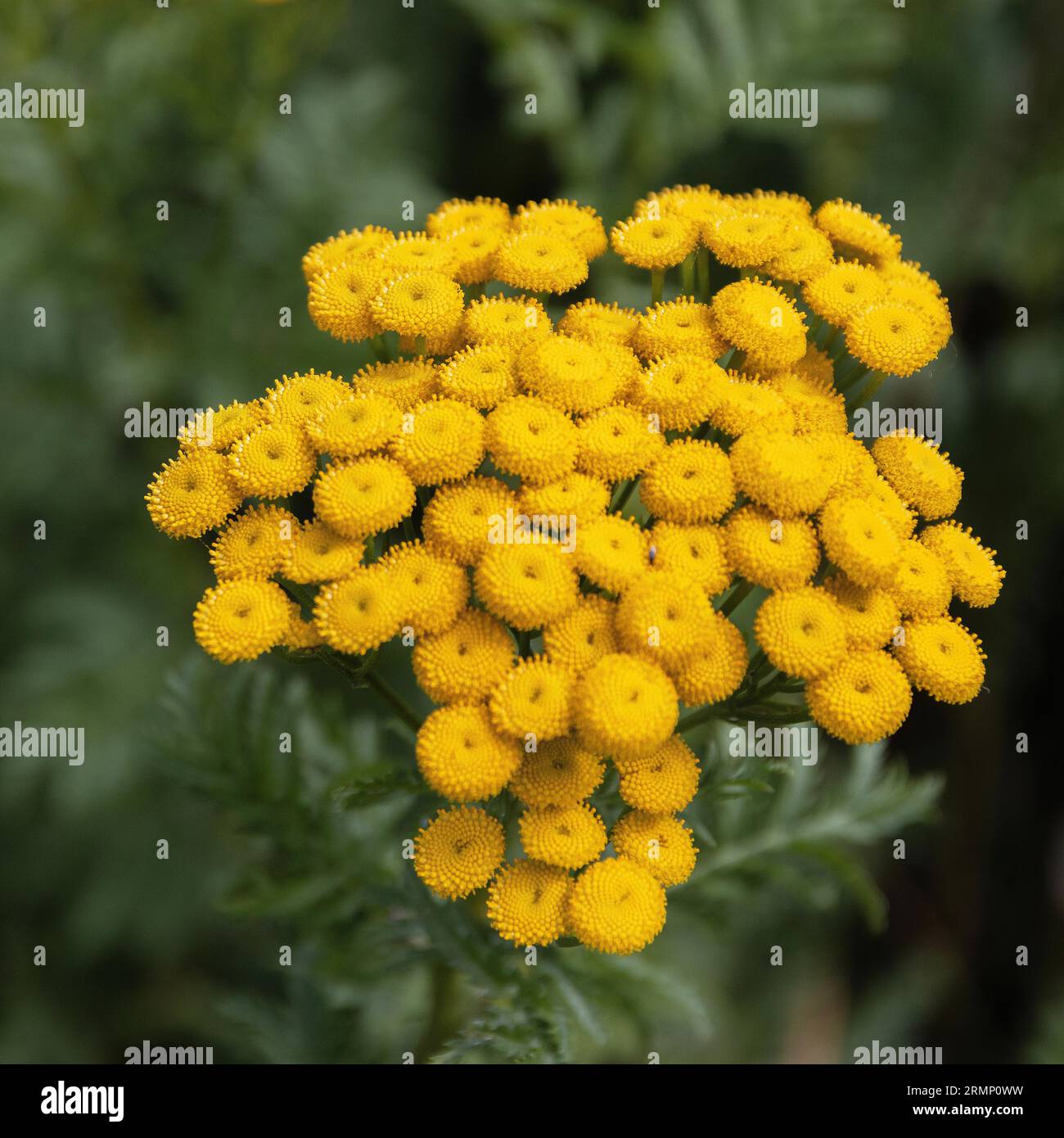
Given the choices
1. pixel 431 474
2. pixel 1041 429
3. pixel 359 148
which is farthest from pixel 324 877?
pixel 1041 429

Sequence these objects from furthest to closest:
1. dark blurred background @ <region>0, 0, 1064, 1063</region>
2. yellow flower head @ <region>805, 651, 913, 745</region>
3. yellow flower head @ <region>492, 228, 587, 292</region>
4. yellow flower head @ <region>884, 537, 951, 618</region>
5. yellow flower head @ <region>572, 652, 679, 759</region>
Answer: dark blurred background @ <region>0, 0, 1064, 1063</region>, yellow flower head @ <region>492, 228, 587, 292</region>, yellow flower head @ <region>884, 537, 951, 618</region>, yellow flower head @ <region>805, 651, 913, 745</region>, yellow flower head @ <region>572, 652, 679, 759</region>

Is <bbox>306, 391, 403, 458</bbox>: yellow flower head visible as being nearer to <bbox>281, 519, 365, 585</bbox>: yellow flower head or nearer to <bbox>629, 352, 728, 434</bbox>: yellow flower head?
<bbox>281, 519, 365, 585</bbox>: yellow flower head

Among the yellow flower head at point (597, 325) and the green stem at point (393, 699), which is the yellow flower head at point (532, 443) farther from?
the green stem at point (393, 699)

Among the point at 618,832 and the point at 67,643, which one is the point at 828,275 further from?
the point at 67,643

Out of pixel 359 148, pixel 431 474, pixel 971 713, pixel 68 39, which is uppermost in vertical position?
pixel 68 39

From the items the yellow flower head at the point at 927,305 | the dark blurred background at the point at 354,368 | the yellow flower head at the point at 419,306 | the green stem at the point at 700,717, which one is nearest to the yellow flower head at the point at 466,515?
the yellow flower head at the point at 419,306

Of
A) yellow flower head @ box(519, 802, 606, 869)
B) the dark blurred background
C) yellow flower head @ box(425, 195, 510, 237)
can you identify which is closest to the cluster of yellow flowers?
yellow flower head @ box(519, 802, 606, 869)
